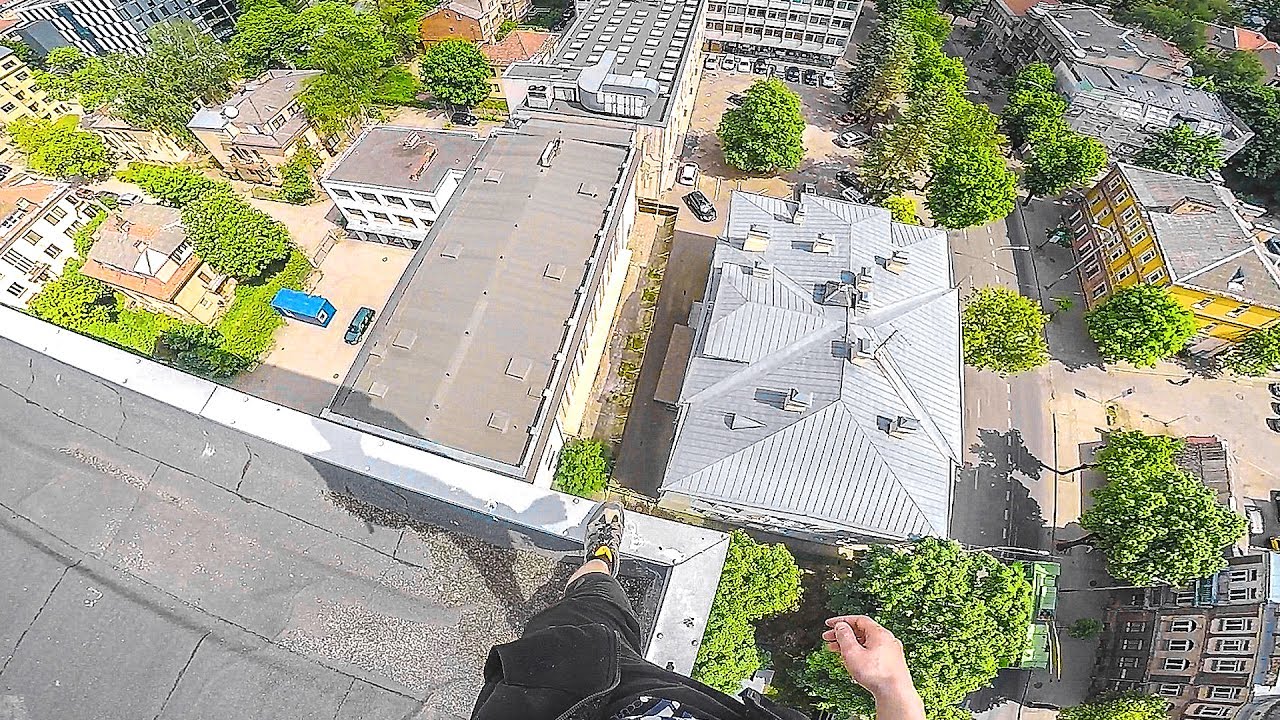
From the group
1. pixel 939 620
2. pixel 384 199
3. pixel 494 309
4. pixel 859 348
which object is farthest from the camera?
pixel 384 199

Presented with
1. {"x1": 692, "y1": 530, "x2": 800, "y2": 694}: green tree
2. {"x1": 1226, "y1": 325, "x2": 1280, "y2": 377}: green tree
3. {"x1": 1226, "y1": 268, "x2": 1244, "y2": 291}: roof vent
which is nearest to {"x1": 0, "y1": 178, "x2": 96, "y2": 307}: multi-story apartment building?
{"x1": 692, "y1": 530, "x2": 800, "y2": 694}: green tree

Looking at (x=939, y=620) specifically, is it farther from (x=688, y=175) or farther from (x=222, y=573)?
(x=688, y=175)

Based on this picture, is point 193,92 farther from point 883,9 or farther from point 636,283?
point 883,9

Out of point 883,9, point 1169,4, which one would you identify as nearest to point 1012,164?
point 883,9

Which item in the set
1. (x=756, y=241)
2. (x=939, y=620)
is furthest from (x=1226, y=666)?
(x=756, y=241)

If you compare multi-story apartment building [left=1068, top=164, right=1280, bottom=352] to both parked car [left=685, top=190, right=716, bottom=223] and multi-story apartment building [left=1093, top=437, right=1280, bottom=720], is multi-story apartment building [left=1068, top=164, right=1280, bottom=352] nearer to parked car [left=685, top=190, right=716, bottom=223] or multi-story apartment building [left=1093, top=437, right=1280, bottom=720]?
multi-story apartment building [left=1093, top=437, right=1280, bottom=720]

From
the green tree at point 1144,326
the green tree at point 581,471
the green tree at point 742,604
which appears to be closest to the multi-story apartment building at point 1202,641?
the green tree at point 1144,326

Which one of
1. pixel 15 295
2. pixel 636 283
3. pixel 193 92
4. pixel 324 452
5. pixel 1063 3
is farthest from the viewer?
pixel 1063 3
